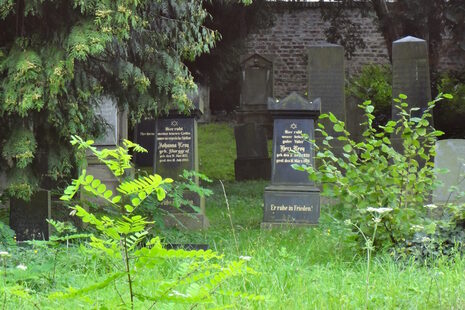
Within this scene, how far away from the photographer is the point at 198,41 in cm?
871

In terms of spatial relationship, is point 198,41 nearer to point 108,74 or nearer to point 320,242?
point 108,74

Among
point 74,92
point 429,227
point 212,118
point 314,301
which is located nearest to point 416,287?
point 314,301

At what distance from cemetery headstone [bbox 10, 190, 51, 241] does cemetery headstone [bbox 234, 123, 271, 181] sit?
31.9 ft

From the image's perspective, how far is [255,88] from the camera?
2428 centimetres

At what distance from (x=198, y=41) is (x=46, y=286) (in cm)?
409

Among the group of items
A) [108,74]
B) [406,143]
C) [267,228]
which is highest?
[108,74]

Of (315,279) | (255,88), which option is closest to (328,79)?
(315,279)

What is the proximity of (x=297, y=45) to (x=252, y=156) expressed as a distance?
14030mm

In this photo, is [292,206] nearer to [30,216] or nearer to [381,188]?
[30,216]

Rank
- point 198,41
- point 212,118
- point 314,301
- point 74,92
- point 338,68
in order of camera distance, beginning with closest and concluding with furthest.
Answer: point 314,301, point 74,92, point 198,41, point 338,68, point 212,118

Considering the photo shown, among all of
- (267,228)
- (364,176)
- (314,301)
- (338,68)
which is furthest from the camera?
(338,68)

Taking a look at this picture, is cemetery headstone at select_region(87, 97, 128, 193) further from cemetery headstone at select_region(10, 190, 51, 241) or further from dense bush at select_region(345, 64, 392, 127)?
dense bush at select_region(345, 64, 392, 127)

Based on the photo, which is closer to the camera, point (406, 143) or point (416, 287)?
point (416, 287)

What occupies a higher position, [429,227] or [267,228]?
[429,227]
